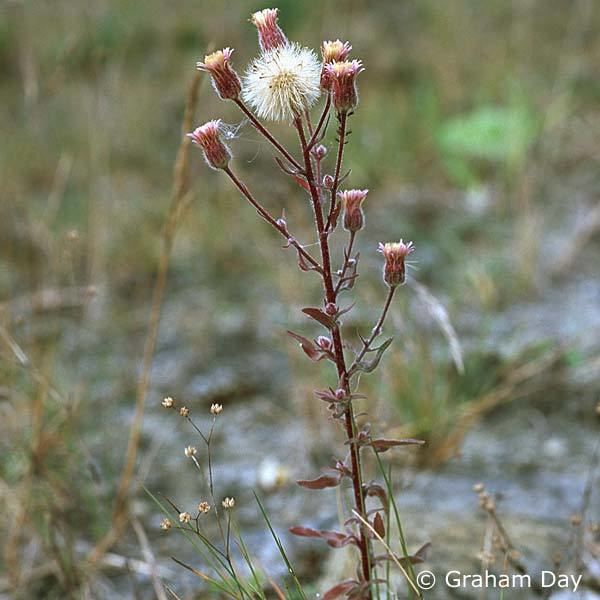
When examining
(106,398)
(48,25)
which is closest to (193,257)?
(106,398)

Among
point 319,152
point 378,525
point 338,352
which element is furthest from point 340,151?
point 378,525

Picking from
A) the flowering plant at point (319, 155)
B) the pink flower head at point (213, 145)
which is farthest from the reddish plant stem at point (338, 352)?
the pink flower head at point (213, 145)

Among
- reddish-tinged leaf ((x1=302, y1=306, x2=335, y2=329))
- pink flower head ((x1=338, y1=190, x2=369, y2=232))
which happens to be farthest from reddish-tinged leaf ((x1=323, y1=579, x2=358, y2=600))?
pink flower head ((x1=338, y1=190, x2=369, y2=232))

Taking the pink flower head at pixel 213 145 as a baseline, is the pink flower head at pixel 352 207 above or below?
below

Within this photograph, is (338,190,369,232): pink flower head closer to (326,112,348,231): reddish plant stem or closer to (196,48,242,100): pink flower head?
(326,112,348,231): reddish plant stem

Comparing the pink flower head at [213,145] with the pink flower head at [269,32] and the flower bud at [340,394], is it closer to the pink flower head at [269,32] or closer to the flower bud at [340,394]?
the pink flower head at [269,32]
